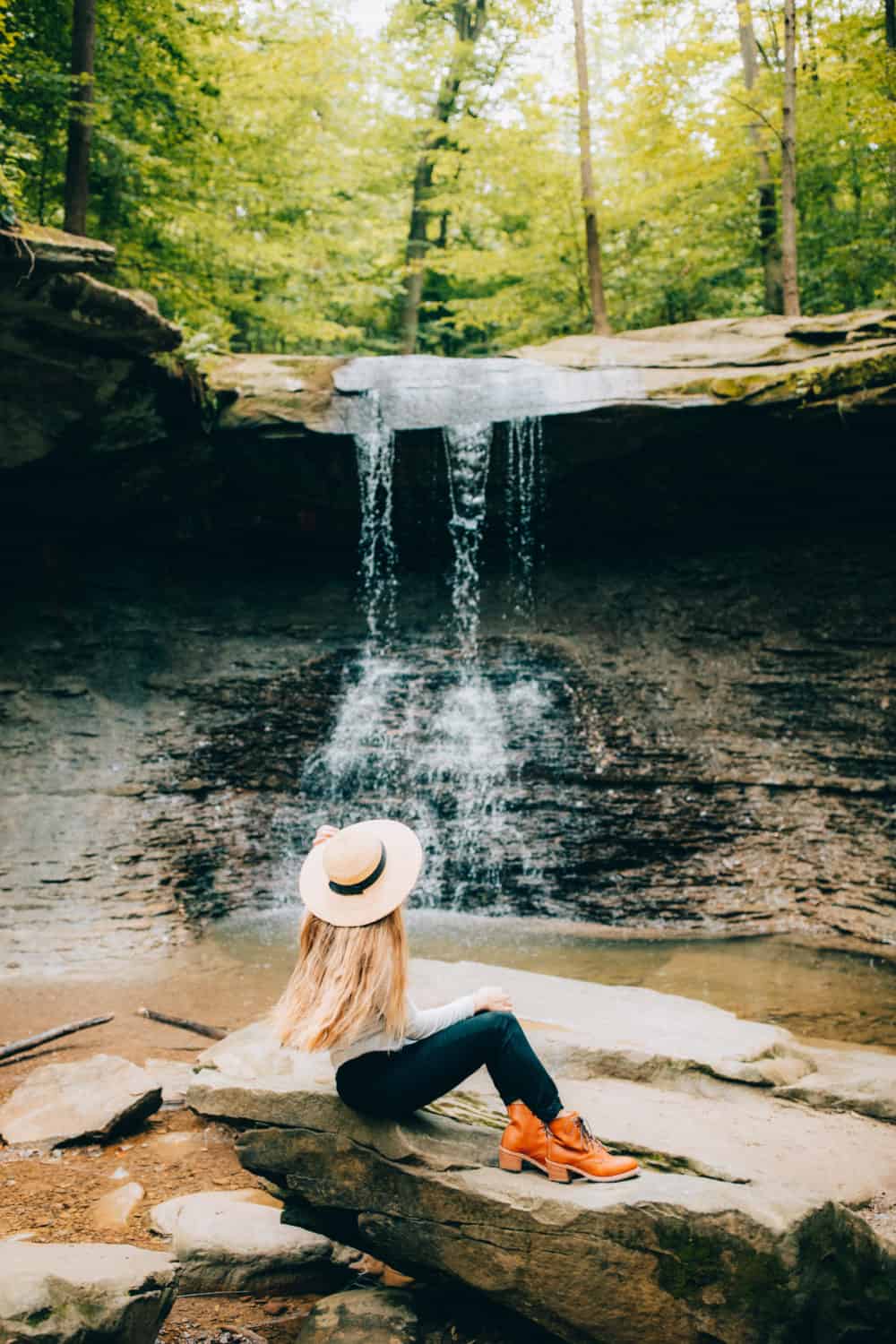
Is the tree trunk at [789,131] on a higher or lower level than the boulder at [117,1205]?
higher

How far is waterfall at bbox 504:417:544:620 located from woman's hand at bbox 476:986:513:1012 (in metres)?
7.94

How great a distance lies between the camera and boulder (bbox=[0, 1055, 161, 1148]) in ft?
14.3

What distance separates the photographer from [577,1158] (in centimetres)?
291

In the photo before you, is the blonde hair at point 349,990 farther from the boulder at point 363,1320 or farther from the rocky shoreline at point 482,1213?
the boulder at point 363,1320

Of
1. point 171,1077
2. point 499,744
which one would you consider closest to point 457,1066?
point 171,1077

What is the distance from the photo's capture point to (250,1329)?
3123 millimetres

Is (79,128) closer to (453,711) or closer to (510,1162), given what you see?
(453,711)

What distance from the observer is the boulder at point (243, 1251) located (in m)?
3.35

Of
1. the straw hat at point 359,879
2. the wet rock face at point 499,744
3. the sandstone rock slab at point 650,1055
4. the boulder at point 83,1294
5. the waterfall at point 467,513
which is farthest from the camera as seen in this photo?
the waterfall at point 467,513

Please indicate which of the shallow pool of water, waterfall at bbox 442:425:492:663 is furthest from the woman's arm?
waterfall at bbox 442:425:492:663

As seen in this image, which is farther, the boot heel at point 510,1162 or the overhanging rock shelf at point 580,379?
the overhanging rock shelf at point 580,379

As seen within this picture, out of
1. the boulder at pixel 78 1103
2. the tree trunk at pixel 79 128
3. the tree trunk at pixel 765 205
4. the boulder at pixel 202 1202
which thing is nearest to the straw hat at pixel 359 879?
the boulder at pixel 202 1202

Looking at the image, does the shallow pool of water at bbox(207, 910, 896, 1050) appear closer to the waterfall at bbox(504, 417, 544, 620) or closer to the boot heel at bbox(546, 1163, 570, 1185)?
the boot heel at bbox(546, 1163, 570, 1185)

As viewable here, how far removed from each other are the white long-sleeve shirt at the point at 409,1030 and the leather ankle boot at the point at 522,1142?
13.2 inches
